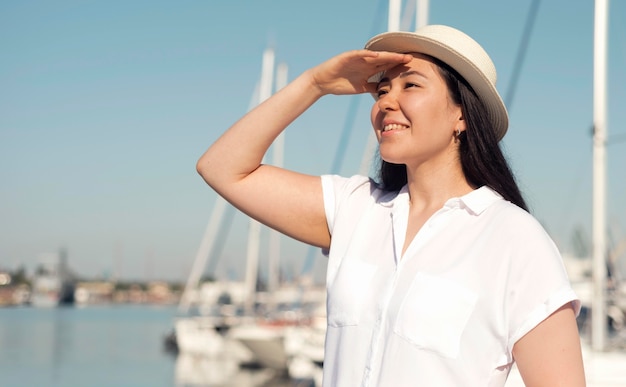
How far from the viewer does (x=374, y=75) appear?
219cm

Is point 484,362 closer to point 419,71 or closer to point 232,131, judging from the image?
point 419,71

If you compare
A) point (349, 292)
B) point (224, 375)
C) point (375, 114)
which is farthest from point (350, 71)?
point (224, 375)

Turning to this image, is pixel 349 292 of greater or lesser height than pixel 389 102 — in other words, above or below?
below

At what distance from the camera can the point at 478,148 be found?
6.54 ft

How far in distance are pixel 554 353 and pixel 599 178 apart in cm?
882

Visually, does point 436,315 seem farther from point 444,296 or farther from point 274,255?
point 274,255

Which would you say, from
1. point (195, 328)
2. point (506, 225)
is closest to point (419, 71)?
point (506, 225)

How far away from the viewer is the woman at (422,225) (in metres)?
1.75

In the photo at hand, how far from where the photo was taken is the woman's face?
196 centimetres

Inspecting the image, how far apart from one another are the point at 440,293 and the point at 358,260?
25 centimetres

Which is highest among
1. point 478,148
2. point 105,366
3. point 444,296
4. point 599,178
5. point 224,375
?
point 478,148

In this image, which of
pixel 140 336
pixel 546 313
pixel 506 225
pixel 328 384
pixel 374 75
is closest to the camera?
pixel 546 313

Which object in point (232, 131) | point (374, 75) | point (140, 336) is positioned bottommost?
point (140, 336)

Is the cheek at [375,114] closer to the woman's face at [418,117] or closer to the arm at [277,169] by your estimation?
the woman's face at [418,117]
